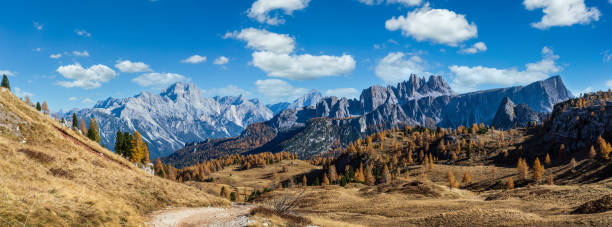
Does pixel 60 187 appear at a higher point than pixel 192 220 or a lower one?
higher

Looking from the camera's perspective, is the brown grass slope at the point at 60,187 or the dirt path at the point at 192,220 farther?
the dirt path at the point at 192,220

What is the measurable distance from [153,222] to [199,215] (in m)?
5.17

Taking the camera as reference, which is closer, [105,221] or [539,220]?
[105,221]

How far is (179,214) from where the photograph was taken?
2964 cm

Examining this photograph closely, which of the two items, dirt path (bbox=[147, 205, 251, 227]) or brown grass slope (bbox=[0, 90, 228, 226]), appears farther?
dirt path (bbox=[147, 205, 251, 227])

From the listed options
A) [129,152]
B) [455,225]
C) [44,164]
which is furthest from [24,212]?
[129,152]

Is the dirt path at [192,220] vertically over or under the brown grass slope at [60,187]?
under

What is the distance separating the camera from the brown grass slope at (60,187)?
15469 millimetres

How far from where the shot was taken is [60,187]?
70.0ft

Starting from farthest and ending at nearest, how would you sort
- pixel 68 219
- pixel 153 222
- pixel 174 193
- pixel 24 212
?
pixel 174 193 → pixel 153 222 → pixel 68 219 → pixel 24 212

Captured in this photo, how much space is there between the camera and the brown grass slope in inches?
609

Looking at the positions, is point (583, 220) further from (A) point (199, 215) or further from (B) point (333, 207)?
(B) point (333, 207)

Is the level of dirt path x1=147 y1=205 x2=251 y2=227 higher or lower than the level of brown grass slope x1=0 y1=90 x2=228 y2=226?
lower

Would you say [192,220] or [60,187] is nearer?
[60,187]
